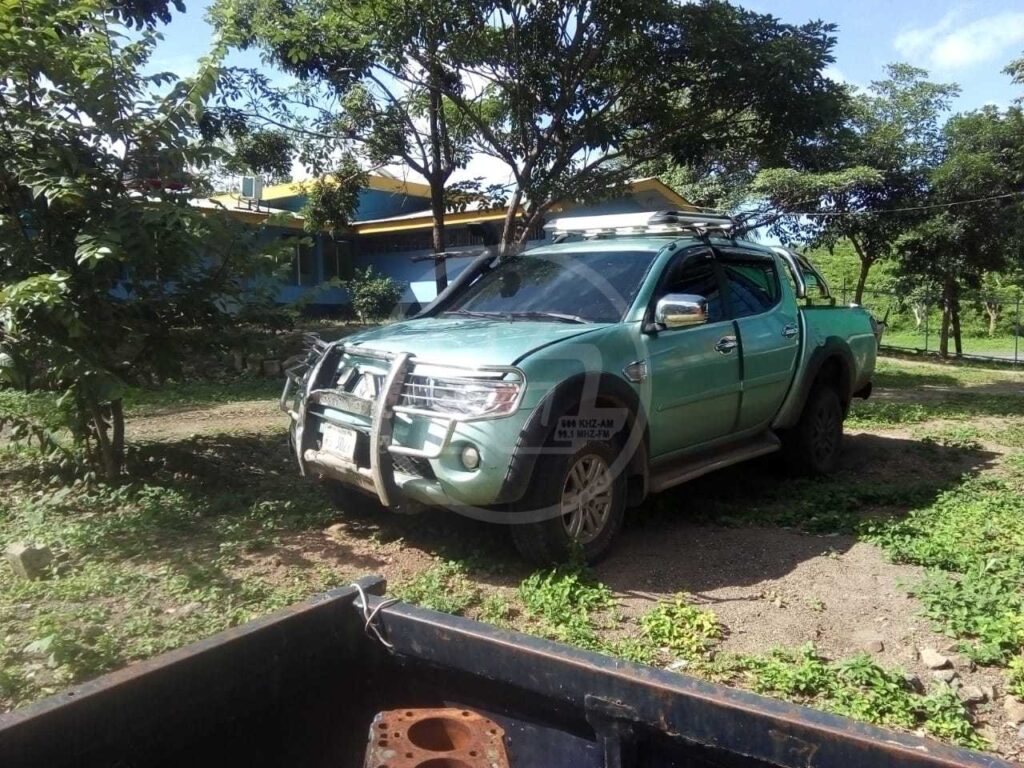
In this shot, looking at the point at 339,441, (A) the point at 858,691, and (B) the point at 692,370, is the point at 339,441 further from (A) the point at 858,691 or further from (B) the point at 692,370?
(A) the point at 858,691

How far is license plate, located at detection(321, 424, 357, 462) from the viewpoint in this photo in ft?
15.0

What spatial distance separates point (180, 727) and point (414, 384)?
Answer: 2734mm

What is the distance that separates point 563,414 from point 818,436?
320 cm

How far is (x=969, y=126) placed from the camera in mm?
20234

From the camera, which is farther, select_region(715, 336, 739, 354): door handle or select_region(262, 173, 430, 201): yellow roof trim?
select_region(262, 173, 430, 201): yellow roof trim

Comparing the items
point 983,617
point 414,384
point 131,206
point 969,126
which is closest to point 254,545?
point 414,384

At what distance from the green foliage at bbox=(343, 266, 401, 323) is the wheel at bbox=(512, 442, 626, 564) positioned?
16095 mm

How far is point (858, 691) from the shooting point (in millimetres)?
3324

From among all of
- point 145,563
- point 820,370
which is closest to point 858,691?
point 145,563

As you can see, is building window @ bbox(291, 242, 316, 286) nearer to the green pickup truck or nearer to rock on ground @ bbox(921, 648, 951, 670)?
the green pickup truck

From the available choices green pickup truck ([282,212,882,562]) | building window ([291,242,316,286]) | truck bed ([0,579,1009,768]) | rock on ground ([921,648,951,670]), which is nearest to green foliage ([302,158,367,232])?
green pickup truck ([282,212,882,562])

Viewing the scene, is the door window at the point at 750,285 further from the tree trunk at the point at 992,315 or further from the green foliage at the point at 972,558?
the tree trunk at the point at 992,315

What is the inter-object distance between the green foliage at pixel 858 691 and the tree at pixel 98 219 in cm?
390

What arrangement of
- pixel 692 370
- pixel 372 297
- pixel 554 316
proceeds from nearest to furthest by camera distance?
pixel 554 316
pixel 692 370
pixel 372 297
